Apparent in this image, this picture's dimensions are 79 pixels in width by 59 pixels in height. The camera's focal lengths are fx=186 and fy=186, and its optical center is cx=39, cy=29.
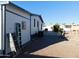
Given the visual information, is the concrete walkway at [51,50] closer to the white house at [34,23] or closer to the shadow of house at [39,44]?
the shadow of house at [39,44]

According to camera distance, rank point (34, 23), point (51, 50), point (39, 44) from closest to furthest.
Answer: point (51, 50) → point (39, 44) → point (34, 23)

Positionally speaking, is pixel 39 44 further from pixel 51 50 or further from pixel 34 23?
pixel 34 23

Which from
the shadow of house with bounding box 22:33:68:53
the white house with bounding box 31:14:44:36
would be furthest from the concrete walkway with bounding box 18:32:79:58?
the white house with bounding box 31:14:44:36

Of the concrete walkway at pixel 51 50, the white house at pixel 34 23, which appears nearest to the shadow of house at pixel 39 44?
the concrete walkway at pixel 51 50

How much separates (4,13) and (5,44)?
185 cm

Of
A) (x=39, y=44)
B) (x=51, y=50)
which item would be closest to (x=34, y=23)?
(x=39, y=44)

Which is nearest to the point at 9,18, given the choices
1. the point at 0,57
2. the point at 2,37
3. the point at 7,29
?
the point at 7,29

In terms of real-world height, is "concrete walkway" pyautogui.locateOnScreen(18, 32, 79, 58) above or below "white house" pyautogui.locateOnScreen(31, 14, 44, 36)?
below

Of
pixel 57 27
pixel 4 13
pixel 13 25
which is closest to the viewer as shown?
pixel 4 13

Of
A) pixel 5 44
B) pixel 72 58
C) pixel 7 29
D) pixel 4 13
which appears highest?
pixel 4 13

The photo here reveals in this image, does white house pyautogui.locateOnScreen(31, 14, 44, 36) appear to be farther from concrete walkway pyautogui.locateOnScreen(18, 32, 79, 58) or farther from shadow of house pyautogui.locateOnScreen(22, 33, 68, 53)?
concrete walkway pyautogui.locateOnScreen(18, 32, 79, 58)

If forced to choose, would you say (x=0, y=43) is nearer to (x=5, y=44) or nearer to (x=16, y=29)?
(x=5, y=44)

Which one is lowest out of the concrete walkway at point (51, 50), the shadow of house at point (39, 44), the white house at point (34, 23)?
the concrete walkway at point (51, 50)

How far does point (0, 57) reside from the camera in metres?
10.3
